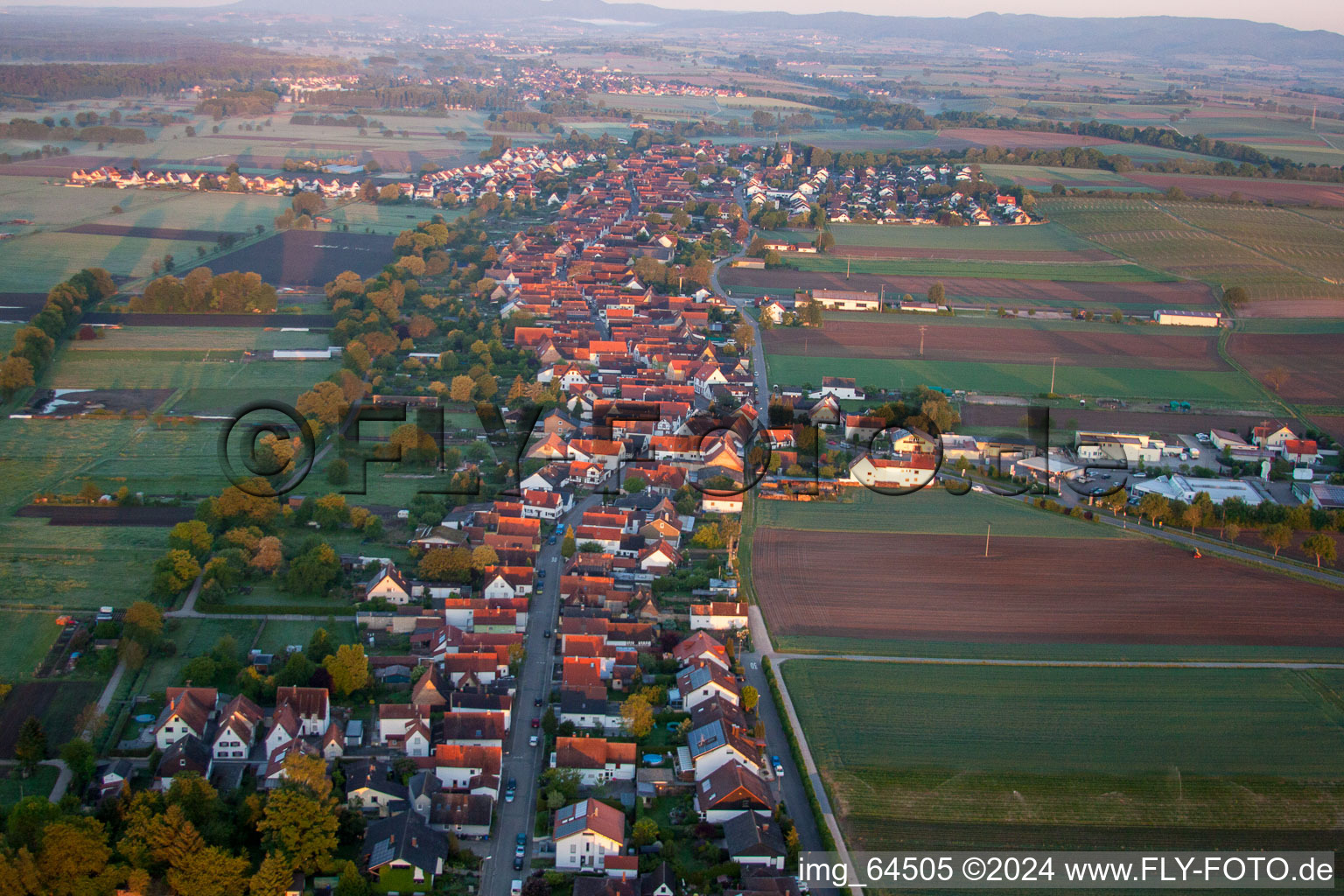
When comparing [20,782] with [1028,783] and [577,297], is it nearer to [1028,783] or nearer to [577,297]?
[1028,783]

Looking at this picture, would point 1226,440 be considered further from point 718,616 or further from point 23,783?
point 23,783

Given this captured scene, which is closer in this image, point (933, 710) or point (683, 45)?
point (933, 710)

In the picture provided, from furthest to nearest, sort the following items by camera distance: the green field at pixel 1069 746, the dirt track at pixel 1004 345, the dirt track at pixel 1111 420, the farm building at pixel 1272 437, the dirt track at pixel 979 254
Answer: the dirt track at pixel 979 254
the dirt track at pixel 1004 345
the dirt track at pixel 1111 420
the farm building at pixel 1272 437
the green field at pixel 1069 746

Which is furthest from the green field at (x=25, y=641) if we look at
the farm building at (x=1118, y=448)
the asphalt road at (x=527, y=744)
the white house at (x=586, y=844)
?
the farm building at (x=1118, y=448)

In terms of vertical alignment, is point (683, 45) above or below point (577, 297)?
above

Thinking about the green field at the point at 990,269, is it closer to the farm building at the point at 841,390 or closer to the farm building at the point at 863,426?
the farm building at the point at 841,390

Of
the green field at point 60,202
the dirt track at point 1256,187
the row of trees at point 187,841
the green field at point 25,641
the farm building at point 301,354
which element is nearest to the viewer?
the row of trees at point 187,841

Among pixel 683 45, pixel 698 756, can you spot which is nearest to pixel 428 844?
pixel 698 756
